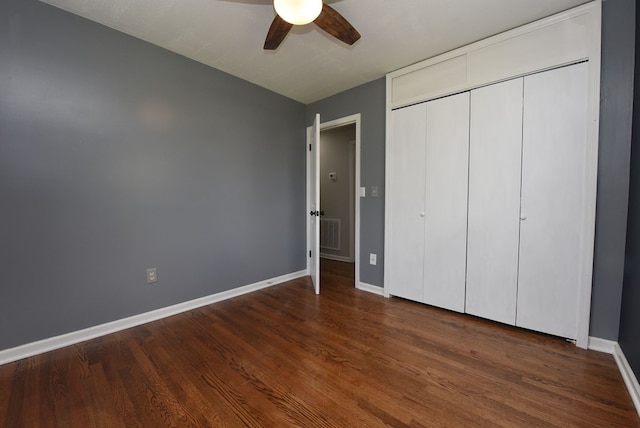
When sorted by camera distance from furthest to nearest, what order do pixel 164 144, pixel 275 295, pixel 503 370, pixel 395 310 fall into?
1. pixel 275 295
2. pixel 395 310
3. pixel 164 144
4. pixel 503 370

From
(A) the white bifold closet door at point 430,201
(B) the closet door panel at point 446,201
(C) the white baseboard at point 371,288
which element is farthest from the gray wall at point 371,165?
(B) the closet door panel at point 446,201

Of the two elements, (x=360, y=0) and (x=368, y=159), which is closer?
(x=360, y=0)

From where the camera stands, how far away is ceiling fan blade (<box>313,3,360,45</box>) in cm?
150

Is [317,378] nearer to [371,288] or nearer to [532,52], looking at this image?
[371,288]

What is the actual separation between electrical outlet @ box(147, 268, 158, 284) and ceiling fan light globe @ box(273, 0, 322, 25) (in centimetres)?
221

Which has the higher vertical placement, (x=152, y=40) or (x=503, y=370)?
(x=152, y=40)

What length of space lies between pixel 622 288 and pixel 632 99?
1217 millimetres

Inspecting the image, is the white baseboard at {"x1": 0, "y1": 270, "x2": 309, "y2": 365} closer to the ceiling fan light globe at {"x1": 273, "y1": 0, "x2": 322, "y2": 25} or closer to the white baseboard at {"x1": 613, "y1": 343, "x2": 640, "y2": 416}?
the ceiling fan light globe at {"x1": 273, "y1": 0, "x2": 322, "y2": 25}

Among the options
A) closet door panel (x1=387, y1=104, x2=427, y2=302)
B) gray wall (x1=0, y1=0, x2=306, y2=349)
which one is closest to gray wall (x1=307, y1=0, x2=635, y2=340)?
closet door panel (x1=387, y1=104, x2=427, y2=302)

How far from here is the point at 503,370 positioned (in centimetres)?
156

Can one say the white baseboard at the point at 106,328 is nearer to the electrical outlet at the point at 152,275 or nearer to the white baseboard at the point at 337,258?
the electrical outlet at the point at 152,275

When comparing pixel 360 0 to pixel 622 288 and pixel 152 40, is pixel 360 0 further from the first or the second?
pixel 622 288

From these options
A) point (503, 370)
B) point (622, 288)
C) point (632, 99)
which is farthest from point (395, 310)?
point (632, 99)

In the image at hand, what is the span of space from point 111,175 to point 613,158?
11.9 feet
